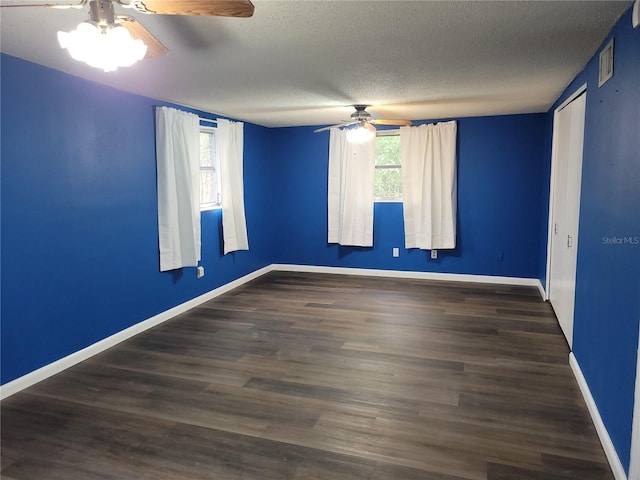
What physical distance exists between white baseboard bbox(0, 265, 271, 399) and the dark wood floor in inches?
3.0

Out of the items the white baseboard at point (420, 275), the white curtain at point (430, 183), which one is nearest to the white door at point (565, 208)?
the white baseboard at point (420, 275)

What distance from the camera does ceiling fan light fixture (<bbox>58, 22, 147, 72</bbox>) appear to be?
152 centimetres

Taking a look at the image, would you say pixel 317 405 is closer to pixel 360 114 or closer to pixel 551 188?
pixel 360 114

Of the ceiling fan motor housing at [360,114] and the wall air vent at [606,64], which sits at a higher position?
the ceiling fan motor housing at [360,114]

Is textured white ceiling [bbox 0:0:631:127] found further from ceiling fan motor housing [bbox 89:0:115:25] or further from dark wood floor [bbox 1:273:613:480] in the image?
dark wood floor [bbox 1:273:613:480]

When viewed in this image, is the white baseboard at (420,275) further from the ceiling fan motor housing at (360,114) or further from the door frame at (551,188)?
the ceiling fan motor housing at (360,114)

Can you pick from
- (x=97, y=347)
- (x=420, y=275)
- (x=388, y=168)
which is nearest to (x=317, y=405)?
(x=97, y=347)

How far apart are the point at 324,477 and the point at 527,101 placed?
13.6ft

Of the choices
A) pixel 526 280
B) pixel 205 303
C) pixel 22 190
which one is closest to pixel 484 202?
pixel 526 280

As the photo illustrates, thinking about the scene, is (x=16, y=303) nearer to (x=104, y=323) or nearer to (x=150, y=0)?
(x=104, y=323)

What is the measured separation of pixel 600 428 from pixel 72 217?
3688mm

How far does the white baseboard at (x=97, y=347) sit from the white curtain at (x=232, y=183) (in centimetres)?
62

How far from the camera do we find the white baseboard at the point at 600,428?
2.01m

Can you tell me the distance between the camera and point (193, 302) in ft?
16.0
